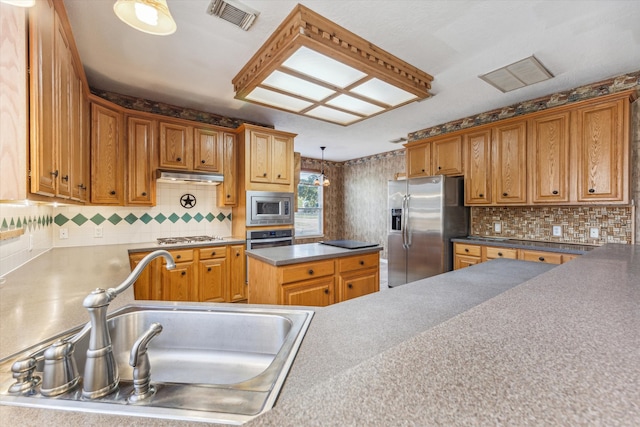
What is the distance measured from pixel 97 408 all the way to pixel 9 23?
129 centimetres

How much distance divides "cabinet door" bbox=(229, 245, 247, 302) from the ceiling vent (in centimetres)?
231

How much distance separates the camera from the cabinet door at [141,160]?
2.98 meters

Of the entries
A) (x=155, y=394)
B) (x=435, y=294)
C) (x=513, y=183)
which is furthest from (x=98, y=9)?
(x=513, y=183)

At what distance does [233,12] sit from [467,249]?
3.37 meters

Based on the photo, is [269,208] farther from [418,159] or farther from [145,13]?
[145,13]

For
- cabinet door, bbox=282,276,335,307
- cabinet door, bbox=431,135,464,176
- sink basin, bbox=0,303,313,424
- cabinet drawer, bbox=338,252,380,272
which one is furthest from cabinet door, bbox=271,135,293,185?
sink basin, bbox=0,303,313,424

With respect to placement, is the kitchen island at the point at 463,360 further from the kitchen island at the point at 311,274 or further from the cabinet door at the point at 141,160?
the cabinet door at the point at 141,160

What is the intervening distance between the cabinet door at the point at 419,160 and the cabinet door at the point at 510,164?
2.80 ft

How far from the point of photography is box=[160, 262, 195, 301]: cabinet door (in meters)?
2.89

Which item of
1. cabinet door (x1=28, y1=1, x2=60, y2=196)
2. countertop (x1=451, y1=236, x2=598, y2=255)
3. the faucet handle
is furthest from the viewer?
countertop (x1=451, y1=236, x2=598, y2=255)

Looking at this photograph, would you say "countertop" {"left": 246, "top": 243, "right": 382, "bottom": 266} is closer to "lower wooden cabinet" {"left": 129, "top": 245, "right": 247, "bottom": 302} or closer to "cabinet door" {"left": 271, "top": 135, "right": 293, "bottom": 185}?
"lower wooden cabinet" {"left": 129, "top": 245, "right": 247, "bottom": 302}

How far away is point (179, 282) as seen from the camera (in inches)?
117

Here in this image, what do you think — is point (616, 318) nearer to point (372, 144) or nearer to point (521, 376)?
point (521, 376)

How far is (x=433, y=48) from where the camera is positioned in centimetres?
222
